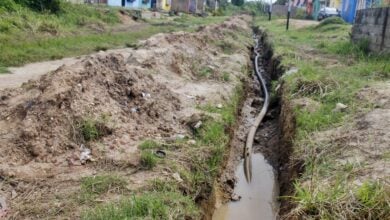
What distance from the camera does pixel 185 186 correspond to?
5035 mm

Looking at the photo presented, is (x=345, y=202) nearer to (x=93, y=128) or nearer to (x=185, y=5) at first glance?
(x=93, y=128)

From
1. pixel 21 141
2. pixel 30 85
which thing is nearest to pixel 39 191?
pixel 21 141

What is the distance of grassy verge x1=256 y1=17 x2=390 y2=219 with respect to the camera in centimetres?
388

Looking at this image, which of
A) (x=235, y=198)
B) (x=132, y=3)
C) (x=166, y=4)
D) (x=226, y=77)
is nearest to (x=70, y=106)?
(x=235, y=198)

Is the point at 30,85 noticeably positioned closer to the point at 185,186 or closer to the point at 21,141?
the point at 21,141

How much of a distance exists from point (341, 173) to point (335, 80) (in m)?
4.27

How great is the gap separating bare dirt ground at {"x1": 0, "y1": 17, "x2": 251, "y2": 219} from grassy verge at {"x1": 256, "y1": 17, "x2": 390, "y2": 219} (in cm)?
181

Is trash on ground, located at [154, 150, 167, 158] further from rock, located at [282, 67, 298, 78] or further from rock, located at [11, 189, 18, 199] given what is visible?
rock, located at [282, 67, 298, 78]

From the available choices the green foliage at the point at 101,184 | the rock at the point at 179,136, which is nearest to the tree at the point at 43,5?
the rock at the point at 179,136

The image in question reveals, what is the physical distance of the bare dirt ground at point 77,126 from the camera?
4.52 m

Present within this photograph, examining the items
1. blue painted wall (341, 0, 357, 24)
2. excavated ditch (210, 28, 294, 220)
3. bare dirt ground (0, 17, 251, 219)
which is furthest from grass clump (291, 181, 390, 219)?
blue painted wall (341, 0, 357, 24)

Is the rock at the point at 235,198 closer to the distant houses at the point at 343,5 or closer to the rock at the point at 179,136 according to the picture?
the rock at the point at 179,136

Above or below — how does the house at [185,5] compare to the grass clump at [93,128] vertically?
above

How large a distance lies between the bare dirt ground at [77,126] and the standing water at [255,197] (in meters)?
1.25
